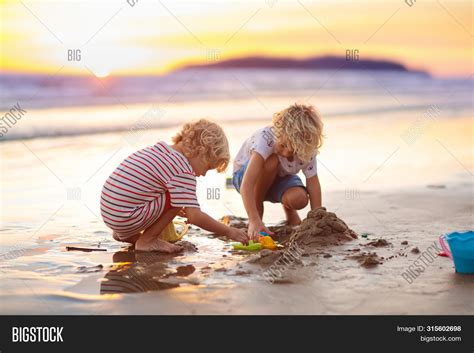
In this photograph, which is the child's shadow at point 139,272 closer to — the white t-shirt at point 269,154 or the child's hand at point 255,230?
the child's hand at point 255,230

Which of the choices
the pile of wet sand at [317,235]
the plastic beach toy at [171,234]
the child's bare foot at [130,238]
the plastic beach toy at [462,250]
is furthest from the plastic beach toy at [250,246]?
the plastic beach toy at [462,250]

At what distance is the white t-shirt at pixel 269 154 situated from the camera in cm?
539

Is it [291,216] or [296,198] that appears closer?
[296,198]

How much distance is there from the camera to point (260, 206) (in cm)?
588

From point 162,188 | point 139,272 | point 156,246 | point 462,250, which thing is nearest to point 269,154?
point 162,188

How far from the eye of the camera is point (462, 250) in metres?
4.02

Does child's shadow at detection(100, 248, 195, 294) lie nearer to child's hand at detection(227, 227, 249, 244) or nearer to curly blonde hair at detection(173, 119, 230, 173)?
child's hand at detection(227, 227, 249, 244)

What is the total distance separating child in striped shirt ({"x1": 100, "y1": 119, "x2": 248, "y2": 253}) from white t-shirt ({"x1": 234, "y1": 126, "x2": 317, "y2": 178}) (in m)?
0.67

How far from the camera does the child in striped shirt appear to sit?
465 cm

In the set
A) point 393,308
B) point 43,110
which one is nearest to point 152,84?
point 43,110

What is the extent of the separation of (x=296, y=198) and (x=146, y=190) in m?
1.42

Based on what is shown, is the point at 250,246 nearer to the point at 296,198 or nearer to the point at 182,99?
the point at 296,198
